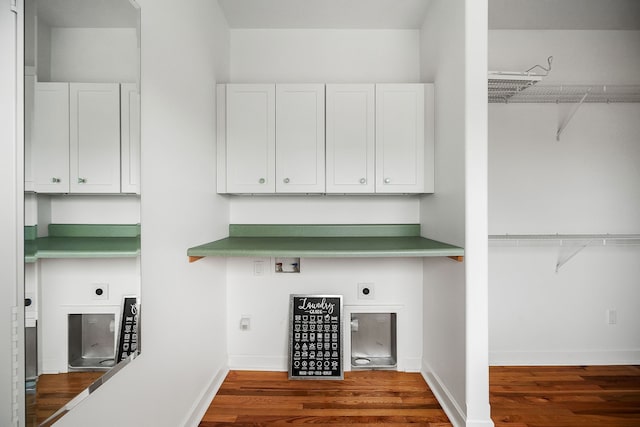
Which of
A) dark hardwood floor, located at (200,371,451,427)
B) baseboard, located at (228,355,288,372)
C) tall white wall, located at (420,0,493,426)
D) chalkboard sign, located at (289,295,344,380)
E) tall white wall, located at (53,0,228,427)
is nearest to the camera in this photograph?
tall white wall, located at (53,0,228,427)

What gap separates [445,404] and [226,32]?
2.91 m

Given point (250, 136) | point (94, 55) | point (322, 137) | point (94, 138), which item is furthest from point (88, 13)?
point (322, 137)

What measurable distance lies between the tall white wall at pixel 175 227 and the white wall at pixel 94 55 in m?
0.15

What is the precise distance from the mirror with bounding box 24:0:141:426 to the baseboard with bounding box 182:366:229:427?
813 mm

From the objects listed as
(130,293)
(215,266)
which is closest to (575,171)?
(215,266)

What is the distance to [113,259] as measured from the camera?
3.51 feet

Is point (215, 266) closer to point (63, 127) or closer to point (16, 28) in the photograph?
point (63, 127)

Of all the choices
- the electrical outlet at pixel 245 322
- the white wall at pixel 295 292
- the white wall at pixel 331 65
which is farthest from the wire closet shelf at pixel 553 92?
the electrical outlet at pixel 245 322

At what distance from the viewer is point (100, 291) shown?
39.5 inches

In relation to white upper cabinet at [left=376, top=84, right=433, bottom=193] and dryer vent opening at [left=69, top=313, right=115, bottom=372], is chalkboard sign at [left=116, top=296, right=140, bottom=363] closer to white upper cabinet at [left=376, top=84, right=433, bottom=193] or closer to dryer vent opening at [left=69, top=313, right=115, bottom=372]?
dryer vent opening at [left=69, top=313, right=115, bottom=372]

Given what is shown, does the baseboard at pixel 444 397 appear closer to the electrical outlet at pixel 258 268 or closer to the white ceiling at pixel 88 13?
the electrical outlet at pixel 258 268

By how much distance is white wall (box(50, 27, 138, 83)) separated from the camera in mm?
865

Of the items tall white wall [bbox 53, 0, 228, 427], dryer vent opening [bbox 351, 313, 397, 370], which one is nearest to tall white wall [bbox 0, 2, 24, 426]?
tall white wall [bbox 53, 0, 228, 427]

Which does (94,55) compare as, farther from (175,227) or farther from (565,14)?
(565,14)
